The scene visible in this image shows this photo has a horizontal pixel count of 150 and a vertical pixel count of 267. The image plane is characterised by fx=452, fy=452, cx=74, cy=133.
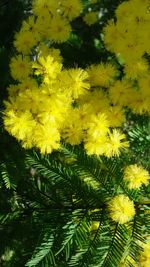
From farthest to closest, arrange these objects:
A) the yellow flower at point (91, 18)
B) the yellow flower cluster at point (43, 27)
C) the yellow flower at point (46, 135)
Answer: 1. the yellow flower at point (91, 18)
2. the yellow flower cluster at point (43, 27)
3. the yellow flower at point (46, 135)

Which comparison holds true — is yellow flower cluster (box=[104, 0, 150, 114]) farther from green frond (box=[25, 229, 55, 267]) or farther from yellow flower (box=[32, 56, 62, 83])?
green frond (box=[25, 229, 55, 267])

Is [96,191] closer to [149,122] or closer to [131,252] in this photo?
[131,252]

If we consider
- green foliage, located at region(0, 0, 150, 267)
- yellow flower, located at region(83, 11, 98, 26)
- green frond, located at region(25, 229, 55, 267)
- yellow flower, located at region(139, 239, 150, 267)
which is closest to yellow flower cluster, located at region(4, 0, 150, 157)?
green foliage, located at region(0, 0, 150, 267)

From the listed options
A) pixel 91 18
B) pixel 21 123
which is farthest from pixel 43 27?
pixel 91 18

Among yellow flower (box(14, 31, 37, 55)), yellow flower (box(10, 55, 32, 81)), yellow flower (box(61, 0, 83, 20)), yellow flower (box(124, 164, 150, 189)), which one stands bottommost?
yellow flower (box(124, 164, 150, 189))

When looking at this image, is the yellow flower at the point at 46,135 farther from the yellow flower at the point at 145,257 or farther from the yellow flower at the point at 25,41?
the yellow flower at the point at 145,257

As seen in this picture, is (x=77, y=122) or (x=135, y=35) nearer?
(x=77, y=122)

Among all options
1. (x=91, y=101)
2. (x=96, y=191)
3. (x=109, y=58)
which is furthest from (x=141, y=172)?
(x=109, y=58)

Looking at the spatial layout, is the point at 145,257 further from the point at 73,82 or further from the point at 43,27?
the point at 43,27

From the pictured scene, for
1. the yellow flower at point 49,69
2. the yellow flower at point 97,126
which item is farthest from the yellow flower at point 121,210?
the yellow flower at point 49,69
